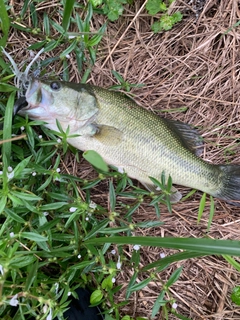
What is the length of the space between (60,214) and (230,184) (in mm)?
1498

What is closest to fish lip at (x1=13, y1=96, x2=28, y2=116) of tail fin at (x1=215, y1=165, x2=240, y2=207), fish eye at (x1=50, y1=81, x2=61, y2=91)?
fish eye at (x1=50, y1=81, x2=61, y2=91)

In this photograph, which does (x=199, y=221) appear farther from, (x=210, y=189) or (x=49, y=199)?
(x=49, y=199)

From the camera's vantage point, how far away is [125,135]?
293cm

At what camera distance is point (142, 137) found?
295 cm

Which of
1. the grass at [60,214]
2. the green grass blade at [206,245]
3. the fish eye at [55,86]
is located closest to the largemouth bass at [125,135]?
the fish eye at [55,86]

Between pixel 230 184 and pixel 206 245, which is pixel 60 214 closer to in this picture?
pixel 206 245

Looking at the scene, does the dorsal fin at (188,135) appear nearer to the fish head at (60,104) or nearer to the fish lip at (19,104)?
the fish head at (60,104)

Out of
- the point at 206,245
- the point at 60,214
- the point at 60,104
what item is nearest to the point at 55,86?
the point at 60,104

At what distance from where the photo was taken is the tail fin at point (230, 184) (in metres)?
3.09

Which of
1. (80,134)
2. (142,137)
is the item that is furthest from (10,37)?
(142,137)

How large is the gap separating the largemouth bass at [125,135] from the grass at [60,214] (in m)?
0.14

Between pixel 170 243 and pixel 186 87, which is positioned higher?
pixel 186 87

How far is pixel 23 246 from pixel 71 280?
510 mm

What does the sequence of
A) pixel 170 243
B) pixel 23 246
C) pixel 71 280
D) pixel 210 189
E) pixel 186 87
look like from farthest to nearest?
pixel 186 87 < pixel 210 189 < pixel 71 280 < pixel 23 246 < pixel 170 243
